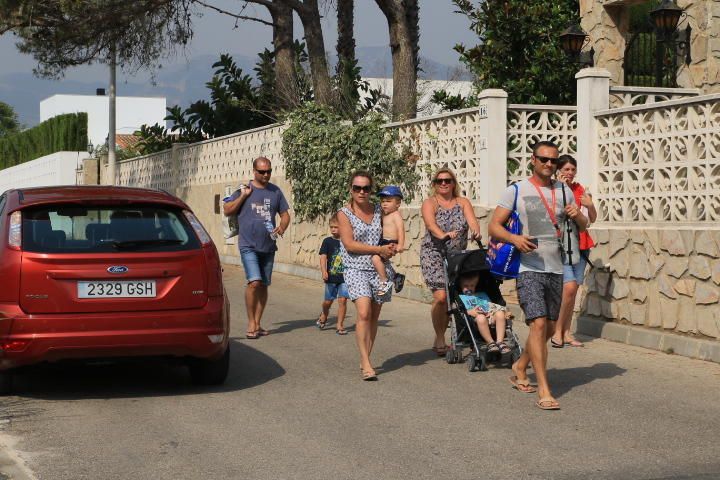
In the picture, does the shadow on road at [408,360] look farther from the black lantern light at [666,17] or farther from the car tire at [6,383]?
the black lantern light at [666,17]

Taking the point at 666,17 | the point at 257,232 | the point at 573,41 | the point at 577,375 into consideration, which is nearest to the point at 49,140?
the point at 573,41

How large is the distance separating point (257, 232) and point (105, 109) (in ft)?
299

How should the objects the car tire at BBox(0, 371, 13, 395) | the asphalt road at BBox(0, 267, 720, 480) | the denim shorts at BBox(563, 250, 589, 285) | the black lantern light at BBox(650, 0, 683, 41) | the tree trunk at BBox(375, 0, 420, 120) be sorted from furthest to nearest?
the tree trunk at BBox(375, 0, 420, 120), the black lantern light at BBox(650, 0, 683, 41), the denim shorts at BBox(563, 250, 589, 285), the car tire at BBox(0, 371, 13, 395), the asphalt road at BBox(0, 267, 720, 480)

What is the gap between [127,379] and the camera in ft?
32.4

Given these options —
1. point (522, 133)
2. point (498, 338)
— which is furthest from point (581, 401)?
point (522, 133)

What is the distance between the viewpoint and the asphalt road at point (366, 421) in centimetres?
665

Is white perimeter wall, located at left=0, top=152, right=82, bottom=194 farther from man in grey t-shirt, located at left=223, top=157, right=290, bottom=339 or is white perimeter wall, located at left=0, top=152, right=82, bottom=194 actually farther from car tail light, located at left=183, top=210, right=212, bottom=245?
car tail light, located at left=183, top=210, right=212, bottom=245

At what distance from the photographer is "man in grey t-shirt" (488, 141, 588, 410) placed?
27.9 ft

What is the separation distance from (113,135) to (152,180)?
1966mm

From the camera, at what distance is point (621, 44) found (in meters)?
19.3

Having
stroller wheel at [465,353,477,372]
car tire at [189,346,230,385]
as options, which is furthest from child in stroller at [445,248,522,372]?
car tire at [189,346,230,385]

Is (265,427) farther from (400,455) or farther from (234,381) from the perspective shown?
(234,381)

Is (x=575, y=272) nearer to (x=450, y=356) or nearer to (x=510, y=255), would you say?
(x=450, y=356)

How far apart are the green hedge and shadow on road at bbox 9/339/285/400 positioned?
154 feet
